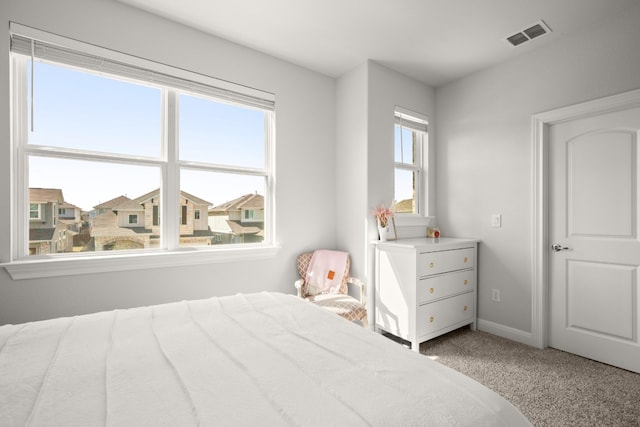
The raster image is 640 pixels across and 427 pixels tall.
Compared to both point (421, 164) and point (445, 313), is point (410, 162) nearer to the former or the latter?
point (421, 164)

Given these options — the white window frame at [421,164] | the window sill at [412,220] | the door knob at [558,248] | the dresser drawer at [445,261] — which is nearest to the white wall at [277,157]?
the window sill at [412,220]

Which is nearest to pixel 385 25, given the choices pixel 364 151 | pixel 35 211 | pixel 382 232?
pixel 364 151

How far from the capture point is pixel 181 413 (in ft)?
2.43

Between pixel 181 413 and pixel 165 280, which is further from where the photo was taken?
pixel 165 280

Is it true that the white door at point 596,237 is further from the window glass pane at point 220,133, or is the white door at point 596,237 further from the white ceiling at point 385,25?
the window glass pane at point 220,133

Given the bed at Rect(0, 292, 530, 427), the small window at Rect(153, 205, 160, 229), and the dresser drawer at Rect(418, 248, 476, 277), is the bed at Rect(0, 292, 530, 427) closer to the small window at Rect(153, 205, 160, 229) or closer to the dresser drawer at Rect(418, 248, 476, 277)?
the small window at Rect(153, 205, 160, 229)

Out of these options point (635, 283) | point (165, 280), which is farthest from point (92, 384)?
point (635, 283)

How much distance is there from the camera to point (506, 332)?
9.73ft

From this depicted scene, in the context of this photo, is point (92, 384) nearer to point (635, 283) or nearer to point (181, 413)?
point (181, 413)

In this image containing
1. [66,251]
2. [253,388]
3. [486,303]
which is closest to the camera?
[253,388]

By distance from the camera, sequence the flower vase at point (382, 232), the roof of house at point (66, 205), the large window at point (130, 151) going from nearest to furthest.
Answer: the large window at point (130, 151) → the roof of house at point (66, 205) → the flower vase at point (382, 232)

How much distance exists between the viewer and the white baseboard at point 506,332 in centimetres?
281

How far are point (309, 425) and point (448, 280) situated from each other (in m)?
2.56

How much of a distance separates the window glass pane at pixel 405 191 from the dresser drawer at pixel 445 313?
109 cm
